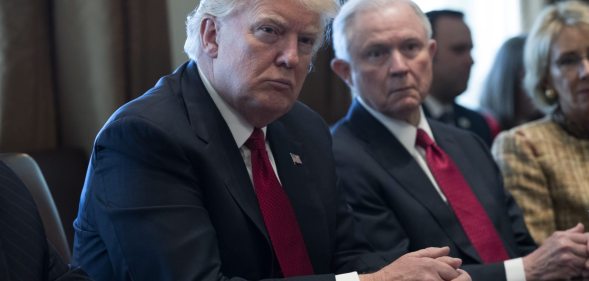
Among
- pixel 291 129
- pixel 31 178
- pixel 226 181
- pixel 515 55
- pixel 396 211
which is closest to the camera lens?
pixel 226 181

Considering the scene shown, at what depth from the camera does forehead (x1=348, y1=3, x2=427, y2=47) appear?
2.53 meters

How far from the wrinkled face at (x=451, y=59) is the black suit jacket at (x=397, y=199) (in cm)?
118

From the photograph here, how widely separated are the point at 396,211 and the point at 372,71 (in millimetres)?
444

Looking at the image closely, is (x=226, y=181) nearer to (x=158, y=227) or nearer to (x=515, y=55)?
(x=158, y=227)

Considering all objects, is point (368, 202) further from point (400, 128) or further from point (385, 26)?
point (385, 26)

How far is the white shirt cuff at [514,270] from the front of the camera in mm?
2307

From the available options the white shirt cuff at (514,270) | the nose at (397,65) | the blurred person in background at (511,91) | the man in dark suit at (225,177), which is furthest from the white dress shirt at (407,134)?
the blurred person in background at (511,91)

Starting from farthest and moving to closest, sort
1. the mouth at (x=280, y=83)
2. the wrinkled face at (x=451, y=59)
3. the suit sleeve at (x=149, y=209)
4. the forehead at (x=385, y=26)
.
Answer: the wrinkled face at (x=451, y=59) < the forehead at (x=385, y=26) < the mouth at (x=280, y=83) < the suit sleeve at (x=149, y=209)

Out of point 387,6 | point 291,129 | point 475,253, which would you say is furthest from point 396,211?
point 387,6

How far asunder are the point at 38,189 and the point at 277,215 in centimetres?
61

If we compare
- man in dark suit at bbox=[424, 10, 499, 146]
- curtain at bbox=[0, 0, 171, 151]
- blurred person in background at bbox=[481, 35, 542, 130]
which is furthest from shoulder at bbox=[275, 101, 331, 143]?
blurred person in background at bbox=[481, 35, 542, 130]

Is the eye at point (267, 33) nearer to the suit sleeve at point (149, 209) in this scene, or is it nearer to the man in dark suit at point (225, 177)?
the man in dark suit at point (225, 177)

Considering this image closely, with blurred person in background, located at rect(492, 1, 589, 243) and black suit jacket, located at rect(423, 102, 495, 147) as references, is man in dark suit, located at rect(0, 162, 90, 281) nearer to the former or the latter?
blurred person in background, located at rect(492, 1, 589, 243)

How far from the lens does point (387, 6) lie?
2.55 meters
